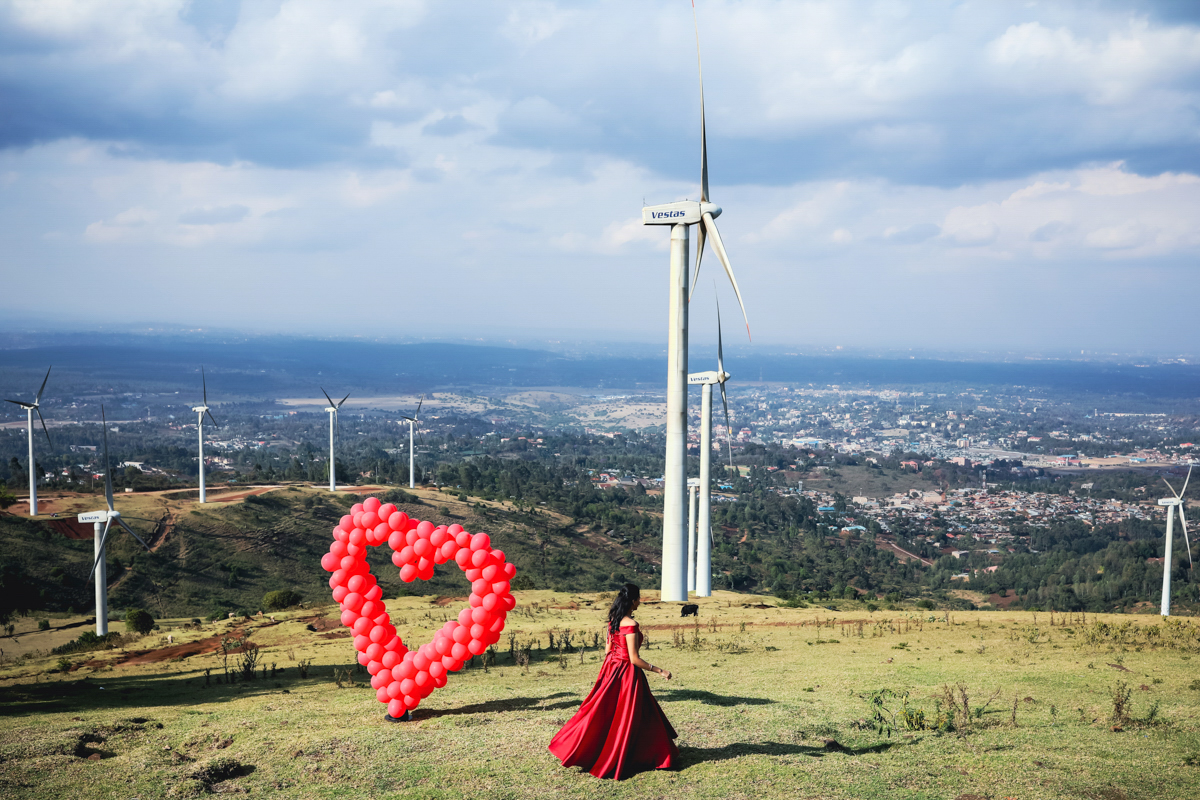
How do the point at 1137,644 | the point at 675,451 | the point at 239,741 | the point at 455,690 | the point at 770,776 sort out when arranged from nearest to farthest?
1. the point at 770,776
2. the point at 239,741
3. the point at 455,690
4. the point at 1137,644
5. the point at 675,451

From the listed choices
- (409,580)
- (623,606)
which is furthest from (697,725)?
(409,580)

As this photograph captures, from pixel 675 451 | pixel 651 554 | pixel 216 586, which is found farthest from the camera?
pixel 651 554

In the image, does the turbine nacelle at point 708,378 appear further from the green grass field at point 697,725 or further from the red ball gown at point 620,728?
the red ball gown at point 620,728

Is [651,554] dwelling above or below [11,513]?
below

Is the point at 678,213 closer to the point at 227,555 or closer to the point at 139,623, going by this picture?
the point at 139,623

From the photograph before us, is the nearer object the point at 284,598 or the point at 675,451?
the point at 675,451

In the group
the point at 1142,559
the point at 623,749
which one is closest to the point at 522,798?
the point at 623,749

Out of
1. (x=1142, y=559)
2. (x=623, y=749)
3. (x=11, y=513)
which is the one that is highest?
(x=623, y=749)

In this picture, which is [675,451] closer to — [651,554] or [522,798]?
[522,798]

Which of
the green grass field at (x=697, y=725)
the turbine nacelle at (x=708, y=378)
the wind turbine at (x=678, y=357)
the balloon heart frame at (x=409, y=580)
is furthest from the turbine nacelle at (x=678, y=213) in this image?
the balloon heart frame at (x=409, y=580)
